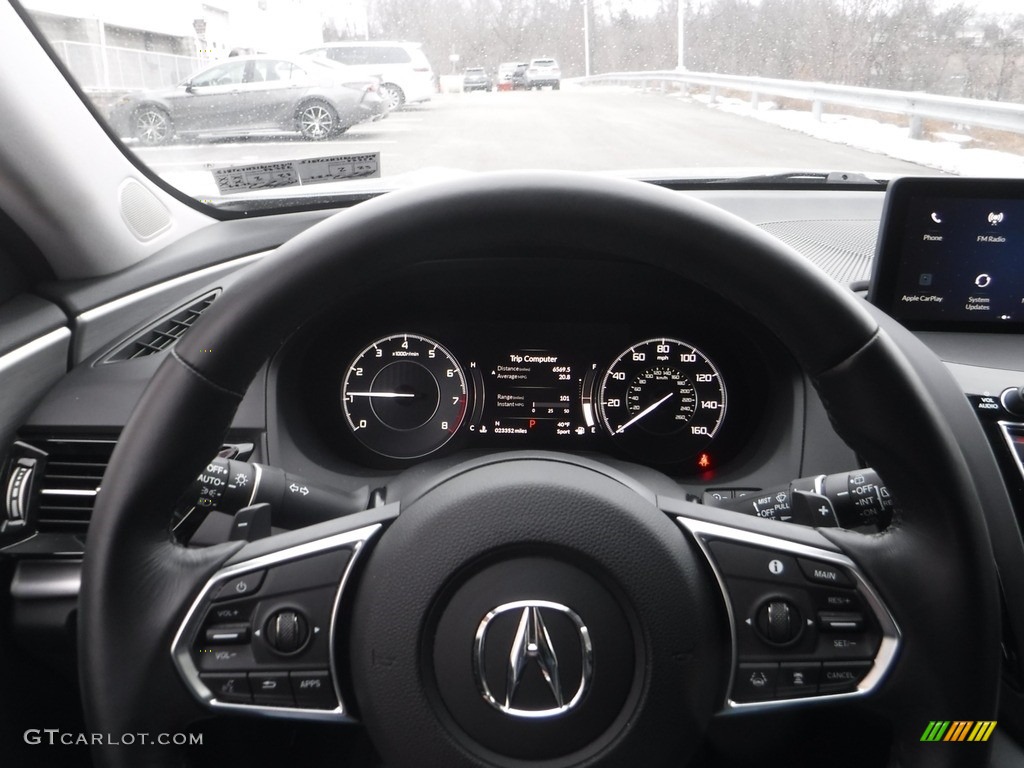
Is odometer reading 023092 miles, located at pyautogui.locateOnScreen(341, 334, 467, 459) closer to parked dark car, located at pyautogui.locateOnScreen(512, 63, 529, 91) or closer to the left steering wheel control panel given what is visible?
parked dark car, located at pyautogui.locateOnScreen(512, 63, 529, 91)

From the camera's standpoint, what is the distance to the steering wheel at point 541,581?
45.5 inches

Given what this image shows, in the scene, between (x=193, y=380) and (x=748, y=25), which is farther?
(x=748, y=25)

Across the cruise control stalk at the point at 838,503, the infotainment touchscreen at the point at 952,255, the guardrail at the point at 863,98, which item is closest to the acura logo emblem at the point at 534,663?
the cruise control stalk at the point at 838,503

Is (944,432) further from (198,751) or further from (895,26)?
(895,26)

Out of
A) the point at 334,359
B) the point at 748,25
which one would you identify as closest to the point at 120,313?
the point at 334,359

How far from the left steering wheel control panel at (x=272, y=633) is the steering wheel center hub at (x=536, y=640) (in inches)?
1.8

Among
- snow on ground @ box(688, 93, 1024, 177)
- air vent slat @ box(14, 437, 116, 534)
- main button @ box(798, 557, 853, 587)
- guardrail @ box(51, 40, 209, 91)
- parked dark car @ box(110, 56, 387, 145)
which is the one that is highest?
guardrail @ box(51, 40, 209, 91)

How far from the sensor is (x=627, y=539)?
4.04ft

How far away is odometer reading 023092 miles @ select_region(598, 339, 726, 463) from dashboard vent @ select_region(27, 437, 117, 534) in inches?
46.9

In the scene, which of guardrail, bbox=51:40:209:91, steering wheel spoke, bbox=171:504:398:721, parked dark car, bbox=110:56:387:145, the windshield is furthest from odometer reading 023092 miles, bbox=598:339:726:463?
guardrail, bbox=51:40:209:91

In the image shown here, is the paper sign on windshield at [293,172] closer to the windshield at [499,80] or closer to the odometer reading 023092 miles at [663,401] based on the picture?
the windshield at [499,80]

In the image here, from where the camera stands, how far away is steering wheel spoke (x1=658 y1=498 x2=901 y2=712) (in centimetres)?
123

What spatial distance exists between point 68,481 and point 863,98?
8.01 ft

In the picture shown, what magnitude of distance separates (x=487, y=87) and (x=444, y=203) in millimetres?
1948
